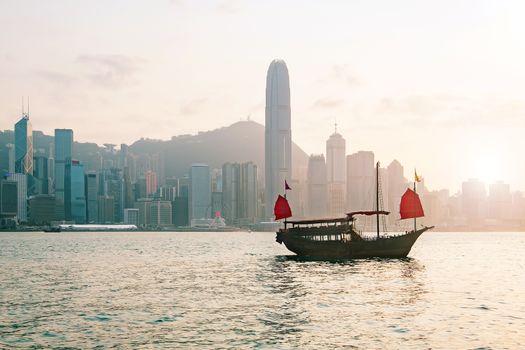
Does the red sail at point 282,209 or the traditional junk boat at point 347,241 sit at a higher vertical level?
the red sail at point 282,209

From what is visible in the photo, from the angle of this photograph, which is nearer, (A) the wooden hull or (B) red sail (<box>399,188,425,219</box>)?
(A) the wooden hull

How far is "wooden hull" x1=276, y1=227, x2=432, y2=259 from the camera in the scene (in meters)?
104

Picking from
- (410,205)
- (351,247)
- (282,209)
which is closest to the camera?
(351,247)

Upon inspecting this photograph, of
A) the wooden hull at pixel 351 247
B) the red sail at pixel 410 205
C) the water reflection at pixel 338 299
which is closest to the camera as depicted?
the water reflection at pixel 338 299

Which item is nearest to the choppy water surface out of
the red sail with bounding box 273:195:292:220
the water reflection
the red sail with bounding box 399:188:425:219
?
the water reflection

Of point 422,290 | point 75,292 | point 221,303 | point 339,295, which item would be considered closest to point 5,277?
point 75,292

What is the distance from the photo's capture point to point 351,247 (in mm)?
103438

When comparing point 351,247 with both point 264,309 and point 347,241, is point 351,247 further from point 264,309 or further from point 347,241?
point 264,309

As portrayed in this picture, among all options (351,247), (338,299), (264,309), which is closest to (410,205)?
(351,247)

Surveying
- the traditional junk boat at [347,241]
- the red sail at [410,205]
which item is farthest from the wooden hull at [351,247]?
the red sail at [410,205]

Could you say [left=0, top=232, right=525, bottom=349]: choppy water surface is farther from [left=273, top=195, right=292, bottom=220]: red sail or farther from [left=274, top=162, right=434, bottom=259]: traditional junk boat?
[left=273, top=195, right=292, bottom=220]: red sail

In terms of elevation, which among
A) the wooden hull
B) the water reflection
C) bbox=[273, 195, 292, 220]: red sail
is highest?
bbox=[273, 195, 292, 220]: red sail

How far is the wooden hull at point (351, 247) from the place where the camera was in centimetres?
10362

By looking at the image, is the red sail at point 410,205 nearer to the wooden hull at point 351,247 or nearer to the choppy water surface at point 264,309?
the wooden hull at point 351,247
